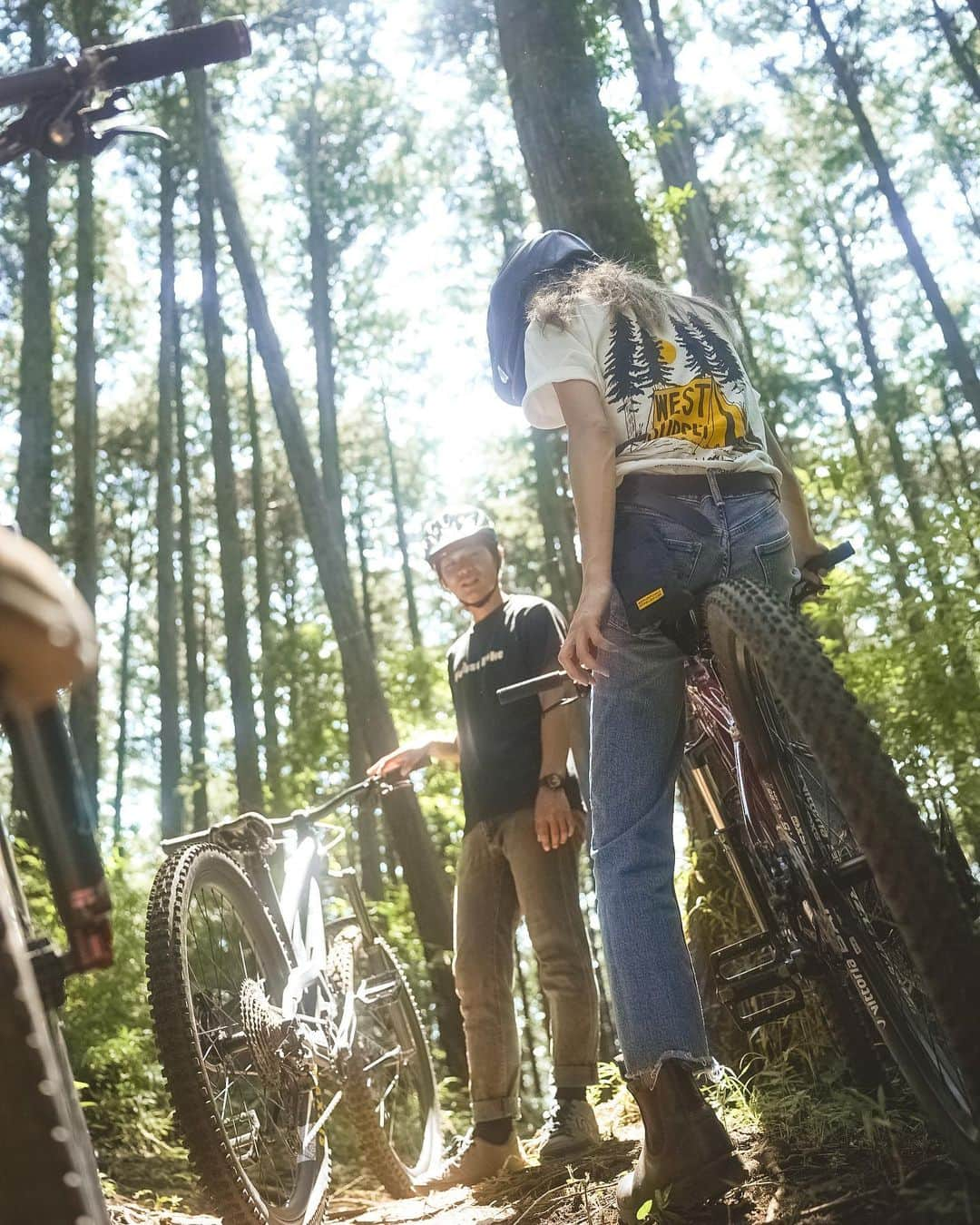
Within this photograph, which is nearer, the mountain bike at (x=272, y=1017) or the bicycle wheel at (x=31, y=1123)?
the bicycle wheel at (x=31, y=1123)

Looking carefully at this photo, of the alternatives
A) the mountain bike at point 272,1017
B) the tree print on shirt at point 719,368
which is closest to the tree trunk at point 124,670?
the mountain bike at point 272,1017

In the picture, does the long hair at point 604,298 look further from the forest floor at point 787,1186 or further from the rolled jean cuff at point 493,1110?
the rolled jean cuff at point 493,1110

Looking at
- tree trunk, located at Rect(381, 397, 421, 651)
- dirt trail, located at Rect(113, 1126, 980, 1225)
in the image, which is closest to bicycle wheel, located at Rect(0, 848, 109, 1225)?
dirt trail, located at Rect(113, 1126, 980, 1225)

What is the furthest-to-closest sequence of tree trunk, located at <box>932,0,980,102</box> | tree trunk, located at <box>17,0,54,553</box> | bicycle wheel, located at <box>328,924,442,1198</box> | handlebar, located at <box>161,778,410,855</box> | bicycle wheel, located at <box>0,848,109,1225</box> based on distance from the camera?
tree trunk, located at <box>932,0,980,102</box>, tree trunk, located at <box>17,0,54,553</box>, bicycle wheel, located at <box>328,924,442,1198</box>, handlebar, located at <box>161,778,410,855</box>, bicycle wheel, located at <box>0,848,109,1225</box>

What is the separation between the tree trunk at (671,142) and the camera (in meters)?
11.0

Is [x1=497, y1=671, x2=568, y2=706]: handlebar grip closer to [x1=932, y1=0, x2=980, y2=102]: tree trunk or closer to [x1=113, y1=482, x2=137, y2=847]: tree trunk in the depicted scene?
[x1=932, y1=0, x2=980, y2=102]: tree trunk

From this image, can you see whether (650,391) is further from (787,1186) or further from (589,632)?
(787,1186)

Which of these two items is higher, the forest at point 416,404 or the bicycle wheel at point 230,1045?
the forest at point 416,404

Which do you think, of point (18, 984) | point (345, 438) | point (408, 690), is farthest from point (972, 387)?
point (18, 984)

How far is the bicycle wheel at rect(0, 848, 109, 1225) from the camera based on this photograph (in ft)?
3.51

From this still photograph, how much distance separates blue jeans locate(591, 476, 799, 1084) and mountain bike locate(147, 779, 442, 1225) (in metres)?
1.11

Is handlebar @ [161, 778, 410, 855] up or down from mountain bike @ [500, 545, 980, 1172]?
up

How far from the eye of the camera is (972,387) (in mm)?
16719

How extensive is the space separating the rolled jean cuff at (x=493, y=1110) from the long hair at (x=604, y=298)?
9.63 ft
